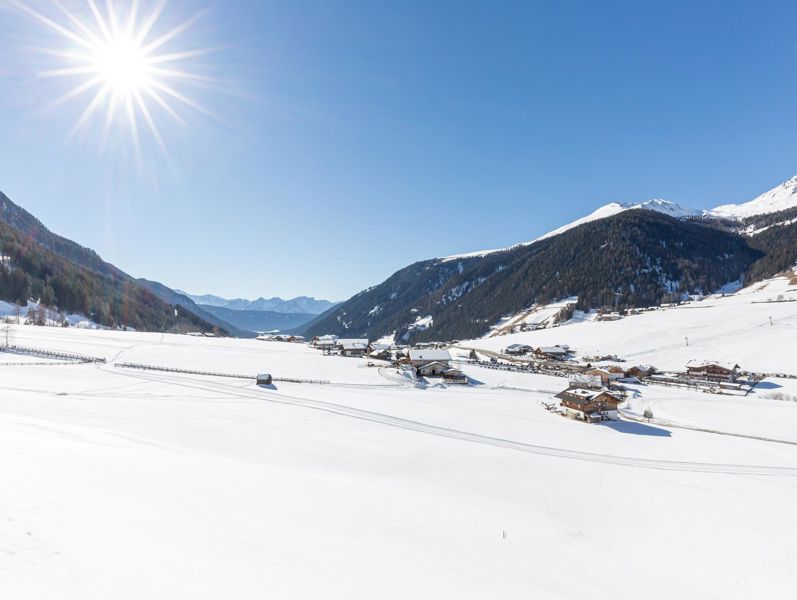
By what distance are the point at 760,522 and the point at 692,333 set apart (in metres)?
103

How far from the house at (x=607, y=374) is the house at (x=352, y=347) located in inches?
1980

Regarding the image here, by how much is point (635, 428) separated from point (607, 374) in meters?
30.9

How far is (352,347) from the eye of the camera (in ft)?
313

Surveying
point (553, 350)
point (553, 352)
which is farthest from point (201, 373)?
point (553, 350)

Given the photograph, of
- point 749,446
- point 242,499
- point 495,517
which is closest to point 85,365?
point 242,499

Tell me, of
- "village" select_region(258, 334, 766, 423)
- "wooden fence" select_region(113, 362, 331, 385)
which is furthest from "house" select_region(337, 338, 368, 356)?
"wooden fence" select_region(113, 362, 331, 385)

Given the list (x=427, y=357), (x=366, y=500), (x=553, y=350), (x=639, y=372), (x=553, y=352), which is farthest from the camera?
(x=553, y=350)

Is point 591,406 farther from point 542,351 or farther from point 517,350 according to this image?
point 517,350

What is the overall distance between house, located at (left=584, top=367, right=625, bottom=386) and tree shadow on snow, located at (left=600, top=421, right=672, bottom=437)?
24195 mm

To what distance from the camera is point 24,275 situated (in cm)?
14125

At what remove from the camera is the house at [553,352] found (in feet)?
330

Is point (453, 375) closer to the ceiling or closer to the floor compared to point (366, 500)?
closer to the ceiling

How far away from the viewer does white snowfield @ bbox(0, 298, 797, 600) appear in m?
7.40

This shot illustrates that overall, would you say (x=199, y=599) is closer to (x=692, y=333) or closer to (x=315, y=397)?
(x=315, y=397)
